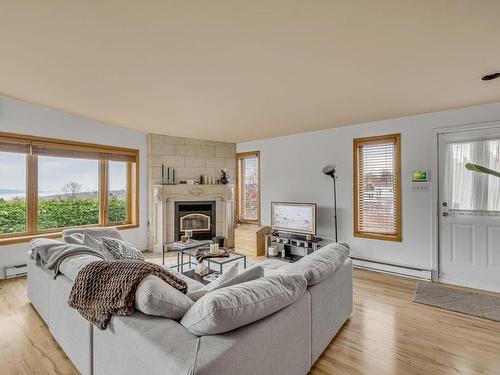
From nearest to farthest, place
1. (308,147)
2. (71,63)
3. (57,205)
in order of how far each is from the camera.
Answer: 1. (71,63)
2. (57,205)
3. (308,147)

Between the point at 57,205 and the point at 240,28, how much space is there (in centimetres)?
427

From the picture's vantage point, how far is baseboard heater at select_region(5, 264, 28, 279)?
382 centimetres

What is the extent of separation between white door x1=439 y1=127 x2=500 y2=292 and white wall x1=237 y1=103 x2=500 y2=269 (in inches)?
7.0

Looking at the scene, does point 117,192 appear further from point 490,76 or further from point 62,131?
point 490,76

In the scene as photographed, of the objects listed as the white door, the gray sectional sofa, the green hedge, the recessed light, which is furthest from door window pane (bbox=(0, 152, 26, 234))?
the white door

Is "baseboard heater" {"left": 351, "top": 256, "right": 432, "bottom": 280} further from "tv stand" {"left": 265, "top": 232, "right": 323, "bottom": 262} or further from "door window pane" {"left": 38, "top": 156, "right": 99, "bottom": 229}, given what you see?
"door window pane" {"left": 38, "top": 156, "right": 99, "bottom": 229}

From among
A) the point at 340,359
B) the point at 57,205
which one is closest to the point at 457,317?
the point at 340,359

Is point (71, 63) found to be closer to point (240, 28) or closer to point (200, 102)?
point (200, 102)

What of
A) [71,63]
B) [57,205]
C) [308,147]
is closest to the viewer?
[71,63]

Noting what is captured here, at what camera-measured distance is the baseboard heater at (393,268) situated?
3.75 m

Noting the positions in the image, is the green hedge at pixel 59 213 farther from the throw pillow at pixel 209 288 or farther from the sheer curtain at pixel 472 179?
the sheer curtain at pixel 472 179

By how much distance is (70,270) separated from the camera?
1925 mm

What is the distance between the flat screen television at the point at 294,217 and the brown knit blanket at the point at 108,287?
10.7 ft

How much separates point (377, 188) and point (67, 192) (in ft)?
16.9
